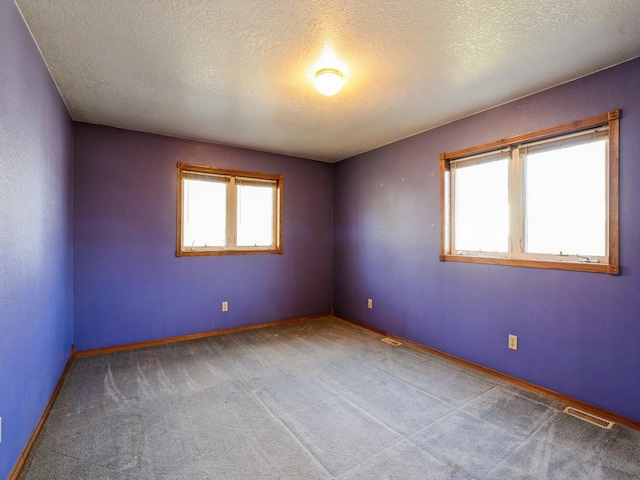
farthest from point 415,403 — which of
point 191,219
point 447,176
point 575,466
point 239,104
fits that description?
point 191,219

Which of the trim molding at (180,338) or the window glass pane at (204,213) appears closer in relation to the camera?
the trim molding at (180,338)

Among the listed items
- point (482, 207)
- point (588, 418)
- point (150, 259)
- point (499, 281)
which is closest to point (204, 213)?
point (150, 259)

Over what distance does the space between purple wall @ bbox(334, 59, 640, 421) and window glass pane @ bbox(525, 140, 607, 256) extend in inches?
6.7

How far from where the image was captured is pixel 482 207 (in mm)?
3088

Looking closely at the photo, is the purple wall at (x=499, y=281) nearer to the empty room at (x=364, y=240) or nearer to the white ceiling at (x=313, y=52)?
the empty room at (x=364, y=240)

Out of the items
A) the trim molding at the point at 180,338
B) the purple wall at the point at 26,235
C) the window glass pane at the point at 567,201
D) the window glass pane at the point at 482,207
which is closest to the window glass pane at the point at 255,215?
the trim molding at the point at 180,338

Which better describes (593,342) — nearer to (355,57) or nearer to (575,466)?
(575,466)

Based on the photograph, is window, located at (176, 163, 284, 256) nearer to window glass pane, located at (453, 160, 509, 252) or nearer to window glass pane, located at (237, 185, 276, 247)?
window glass pane, located at (237, 185, 276, 247)

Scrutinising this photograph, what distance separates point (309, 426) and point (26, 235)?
6.87 ft

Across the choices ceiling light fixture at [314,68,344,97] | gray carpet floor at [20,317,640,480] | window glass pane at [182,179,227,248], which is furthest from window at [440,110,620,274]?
window glass pane at [182,179,227,248]

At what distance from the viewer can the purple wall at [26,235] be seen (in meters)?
1.52

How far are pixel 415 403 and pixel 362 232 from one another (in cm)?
243

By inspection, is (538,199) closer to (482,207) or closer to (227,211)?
(482,207)

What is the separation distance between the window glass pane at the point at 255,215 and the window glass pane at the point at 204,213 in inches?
8.9
